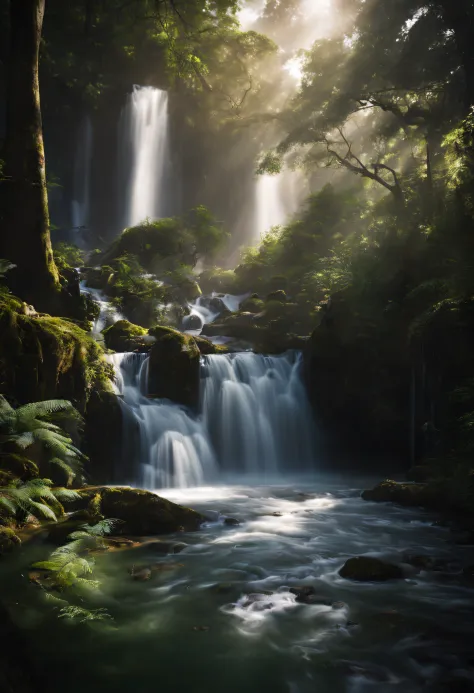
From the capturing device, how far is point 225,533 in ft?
24.5

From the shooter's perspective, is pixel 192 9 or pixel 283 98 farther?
pixel 283 98

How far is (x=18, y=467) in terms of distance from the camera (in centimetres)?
668

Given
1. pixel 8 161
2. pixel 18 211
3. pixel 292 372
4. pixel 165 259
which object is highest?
pixel 165 259

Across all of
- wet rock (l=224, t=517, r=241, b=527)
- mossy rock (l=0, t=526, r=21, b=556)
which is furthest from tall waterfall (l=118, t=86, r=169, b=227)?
mossy rock (l=0, t=526, r=21, b=556)

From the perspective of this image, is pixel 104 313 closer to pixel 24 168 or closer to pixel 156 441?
pixel 24 168

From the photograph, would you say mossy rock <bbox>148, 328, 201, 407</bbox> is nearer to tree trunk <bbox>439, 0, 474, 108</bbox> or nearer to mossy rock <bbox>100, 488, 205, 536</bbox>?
mossy rock <bbox>100, 488, 205, 536</bbox>

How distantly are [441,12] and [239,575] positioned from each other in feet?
64.0

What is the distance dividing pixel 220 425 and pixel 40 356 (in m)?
6.48

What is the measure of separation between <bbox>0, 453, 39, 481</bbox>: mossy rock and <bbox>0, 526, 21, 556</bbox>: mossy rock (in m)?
0.80

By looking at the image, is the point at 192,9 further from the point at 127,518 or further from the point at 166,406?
the point at 127,518

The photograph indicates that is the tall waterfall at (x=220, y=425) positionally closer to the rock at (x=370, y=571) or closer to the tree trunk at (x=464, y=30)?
the rock at (x=370, y=571)

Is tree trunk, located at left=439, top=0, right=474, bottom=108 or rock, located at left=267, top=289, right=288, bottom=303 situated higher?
tree trunk, located at left=439, top=0, right=474, bottom=108

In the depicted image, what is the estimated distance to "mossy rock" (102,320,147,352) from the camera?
50.3ft

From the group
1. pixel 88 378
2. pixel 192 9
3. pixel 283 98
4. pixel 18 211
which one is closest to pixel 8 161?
pixel 18 211
